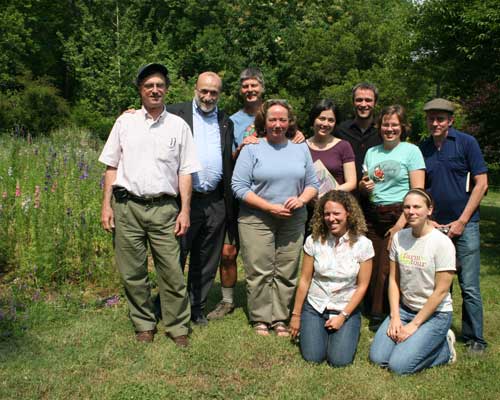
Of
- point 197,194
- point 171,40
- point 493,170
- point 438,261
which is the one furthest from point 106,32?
point 438,261

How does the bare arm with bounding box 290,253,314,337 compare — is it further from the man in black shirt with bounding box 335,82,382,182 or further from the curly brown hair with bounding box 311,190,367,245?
the man in black shirt with bounding box 335,82,382,182

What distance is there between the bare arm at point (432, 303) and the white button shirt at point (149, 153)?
6.75 ft

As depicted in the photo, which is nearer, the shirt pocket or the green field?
the green field

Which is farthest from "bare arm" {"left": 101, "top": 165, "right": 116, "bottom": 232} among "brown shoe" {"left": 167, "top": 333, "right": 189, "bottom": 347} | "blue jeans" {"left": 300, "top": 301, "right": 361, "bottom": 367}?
"blue jeans" {"left": 300, "top": 301, "right": 361, "bottom": 367}

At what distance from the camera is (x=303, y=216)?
15.4 ft

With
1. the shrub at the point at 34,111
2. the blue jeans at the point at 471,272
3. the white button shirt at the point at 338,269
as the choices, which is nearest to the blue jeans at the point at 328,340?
the white button shirt at the point at 338,269

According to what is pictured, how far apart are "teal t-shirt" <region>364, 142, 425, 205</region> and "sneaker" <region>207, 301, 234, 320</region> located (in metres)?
1.73

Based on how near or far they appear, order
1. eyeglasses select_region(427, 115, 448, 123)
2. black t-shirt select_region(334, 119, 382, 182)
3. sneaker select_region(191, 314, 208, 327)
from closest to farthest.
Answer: eyeglasses select_region(427, 115, 448, 123)
sneaker select_region(191, 314, 208, 327)
black t-shirt select_region(334, 119, 382, 182)

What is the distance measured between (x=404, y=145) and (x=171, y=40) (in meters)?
23.1

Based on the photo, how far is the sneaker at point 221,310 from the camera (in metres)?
5.10

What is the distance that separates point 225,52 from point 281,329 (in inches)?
808

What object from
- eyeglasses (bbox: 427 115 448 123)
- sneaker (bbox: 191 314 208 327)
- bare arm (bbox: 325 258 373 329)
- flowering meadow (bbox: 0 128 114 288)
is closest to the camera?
bare arm (bbox: 325 258 373 329)

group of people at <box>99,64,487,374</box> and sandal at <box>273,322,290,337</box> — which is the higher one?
group of people at <box>99,64,487,374</box>

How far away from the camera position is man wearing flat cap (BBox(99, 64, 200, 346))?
4125mm
